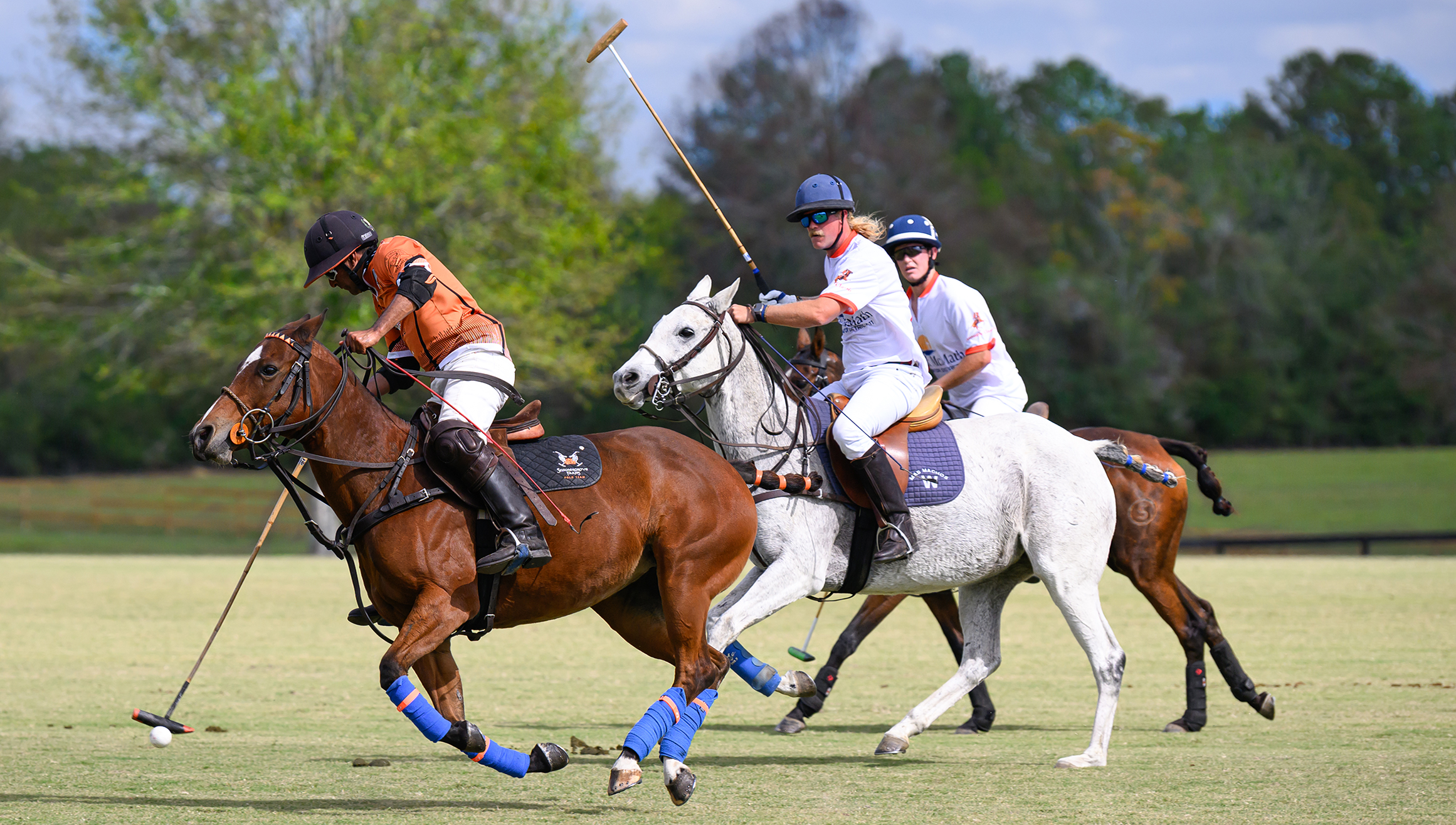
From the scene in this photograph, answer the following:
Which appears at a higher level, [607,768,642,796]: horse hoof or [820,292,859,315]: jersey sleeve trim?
[820,292,859,315]: jersey sleeve trim

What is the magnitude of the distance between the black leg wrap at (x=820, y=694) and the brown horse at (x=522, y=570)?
2.16 meters

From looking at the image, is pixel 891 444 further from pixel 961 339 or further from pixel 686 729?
pixel 686 729

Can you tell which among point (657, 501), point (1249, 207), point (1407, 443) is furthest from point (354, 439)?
point (1249, 207)

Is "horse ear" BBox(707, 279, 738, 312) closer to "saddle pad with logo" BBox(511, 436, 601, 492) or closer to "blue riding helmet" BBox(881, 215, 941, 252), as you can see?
"saddle pad with logo" BBox(511, 436, 601, 492)

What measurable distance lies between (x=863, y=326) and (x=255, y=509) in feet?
93.8

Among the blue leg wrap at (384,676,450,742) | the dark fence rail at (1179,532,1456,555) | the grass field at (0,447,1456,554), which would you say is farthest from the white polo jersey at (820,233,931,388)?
the grass field at (0,447,1456,554)

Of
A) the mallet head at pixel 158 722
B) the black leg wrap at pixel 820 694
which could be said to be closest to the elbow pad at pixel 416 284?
the mallet head at pixel 158 722

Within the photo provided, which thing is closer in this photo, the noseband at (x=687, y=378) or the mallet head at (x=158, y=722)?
the mallet head at (x=158, y=722)

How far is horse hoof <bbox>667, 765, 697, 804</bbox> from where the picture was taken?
561 cm

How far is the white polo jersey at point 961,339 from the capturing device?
8.37 metres

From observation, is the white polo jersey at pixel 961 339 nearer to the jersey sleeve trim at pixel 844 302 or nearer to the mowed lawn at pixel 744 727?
the jersey sleeve trim at pixel 844 302

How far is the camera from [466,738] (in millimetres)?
5688

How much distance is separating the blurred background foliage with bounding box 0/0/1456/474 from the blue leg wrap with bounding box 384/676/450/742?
19.7 metres

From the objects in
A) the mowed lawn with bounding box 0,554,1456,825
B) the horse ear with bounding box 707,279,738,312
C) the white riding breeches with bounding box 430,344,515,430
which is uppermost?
the horse ear with bounding box 707,279,738,312
